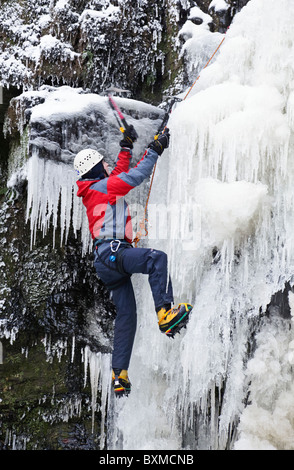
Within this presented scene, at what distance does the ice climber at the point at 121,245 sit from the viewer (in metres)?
3.63

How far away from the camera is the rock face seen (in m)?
4.73

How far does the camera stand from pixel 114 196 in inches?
153

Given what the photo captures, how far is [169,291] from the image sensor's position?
12.0 feet

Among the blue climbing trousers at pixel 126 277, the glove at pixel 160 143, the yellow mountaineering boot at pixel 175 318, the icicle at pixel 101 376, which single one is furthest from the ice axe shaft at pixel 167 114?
the icicle at pixel 101 376

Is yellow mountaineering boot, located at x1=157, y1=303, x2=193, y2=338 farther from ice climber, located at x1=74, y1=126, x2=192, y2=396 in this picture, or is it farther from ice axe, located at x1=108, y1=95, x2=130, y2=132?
ice axe, located at x1=108, y1=95, x2=130, y2=132

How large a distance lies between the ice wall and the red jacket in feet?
1.71

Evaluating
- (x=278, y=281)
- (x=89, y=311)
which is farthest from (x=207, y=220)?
(x=89, y=311)

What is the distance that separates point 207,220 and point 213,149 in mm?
591


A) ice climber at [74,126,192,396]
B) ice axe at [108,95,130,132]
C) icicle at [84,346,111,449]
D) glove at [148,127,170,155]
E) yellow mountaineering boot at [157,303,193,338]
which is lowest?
icicle at [84,346,111,449]

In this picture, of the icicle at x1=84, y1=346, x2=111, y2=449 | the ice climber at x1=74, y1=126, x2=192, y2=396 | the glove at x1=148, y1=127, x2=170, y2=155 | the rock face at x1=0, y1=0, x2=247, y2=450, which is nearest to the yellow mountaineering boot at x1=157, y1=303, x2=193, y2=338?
the ice climber at x1=74, y1=126, x2=192, y2=396

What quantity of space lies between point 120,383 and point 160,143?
1.93m

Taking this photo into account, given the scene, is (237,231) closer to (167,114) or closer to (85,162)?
(85,162)

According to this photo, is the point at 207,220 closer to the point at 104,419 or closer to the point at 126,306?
the point at 126,306

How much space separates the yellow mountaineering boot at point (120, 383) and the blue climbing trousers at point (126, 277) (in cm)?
4
